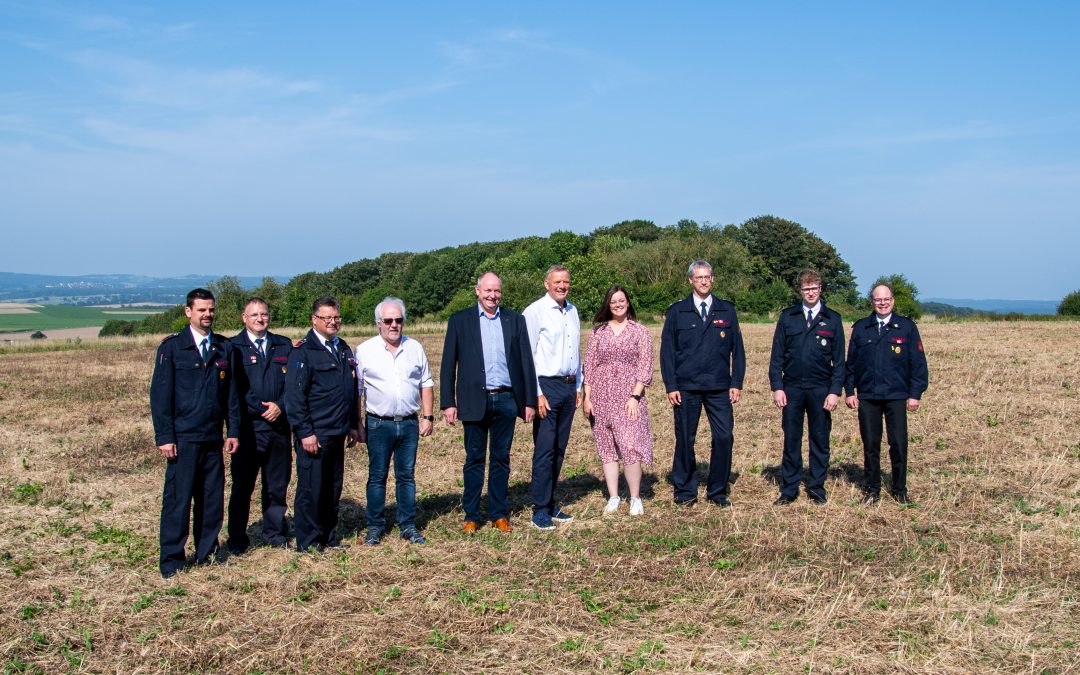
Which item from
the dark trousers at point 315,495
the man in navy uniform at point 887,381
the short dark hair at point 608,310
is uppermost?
the short dark hair at point 608,310

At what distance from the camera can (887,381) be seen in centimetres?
766

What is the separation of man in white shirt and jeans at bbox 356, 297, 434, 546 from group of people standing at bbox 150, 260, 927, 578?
12 mm

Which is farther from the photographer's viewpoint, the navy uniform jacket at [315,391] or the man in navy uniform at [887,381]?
the man in navy uniform at [887,381]

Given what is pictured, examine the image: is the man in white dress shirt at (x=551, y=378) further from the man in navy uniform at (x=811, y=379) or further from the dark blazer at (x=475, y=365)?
the man in navy uniform at (x=811, y=379)

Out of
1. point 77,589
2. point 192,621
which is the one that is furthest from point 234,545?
point 192,621

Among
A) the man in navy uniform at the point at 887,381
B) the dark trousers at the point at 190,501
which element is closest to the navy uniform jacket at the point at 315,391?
the dark trousers at the point at 190,501

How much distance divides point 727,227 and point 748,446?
6962 cm

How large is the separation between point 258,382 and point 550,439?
2.47 metres

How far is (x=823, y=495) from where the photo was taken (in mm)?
7734

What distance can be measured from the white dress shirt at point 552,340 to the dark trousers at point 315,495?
5.83 feet

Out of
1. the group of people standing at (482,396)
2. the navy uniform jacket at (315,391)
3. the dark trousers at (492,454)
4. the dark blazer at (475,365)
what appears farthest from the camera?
the dark trousers at (492,454)

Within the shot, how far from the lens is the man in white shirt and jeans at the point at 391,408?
22.2 ft

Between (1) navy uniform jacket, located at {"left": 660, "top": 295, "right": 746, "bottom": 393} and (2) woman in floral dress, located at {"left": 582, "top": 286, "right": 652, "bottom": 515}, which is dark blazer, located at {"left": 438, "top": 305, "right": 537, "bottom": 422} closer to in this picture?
(2) woman in floral dress, located at {"left": 582, "top": 286, "right": 652, "bottom": 515}

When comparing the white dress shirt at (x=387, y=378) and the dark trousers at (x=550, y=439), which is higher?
the white dress shirt at (x=387, y=378)
